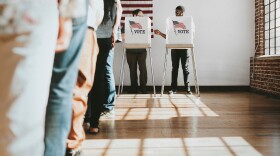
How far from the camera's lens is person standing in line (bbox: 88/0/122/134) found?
2.66 m

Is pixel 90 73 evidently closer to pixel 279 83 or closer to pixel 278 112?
pixel 278 112

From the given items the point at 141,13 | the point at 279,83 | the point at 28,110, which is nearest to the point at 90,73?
the point at 28,110

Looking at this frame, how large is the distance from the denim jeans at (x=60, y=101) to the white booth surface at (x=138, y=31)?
4.32 meters

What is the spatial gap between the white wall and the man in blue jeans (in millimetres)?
5815

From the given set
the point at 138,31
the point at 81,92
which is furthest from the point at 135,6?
the point at 81,92

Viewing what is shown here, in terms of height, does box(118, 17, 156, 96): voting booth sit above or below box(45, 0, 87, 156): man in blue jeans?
above

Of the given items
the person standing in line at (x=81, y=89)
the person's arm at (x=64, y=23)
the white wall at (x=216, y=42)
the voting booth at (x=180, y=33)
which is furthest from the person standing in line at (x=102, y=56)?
the white wall at (x=216, y=42)

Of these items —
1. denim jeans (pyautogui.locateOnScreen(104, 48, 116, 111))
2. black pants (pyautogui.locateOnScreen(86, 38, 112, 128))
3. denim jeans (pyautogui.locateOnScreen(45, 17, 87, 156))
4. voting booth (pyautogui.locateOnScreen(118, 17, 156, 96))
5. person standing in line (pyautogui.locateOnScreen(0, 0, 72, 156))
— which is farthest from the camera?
voting booth (pyautogui.locateOnScreen(118, 17, 156, 96))

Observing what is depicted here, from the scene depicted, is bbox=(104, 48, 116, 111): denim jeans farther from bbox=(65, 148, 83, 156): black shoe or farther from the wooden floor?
bbox=(65, 148, 83, 156): black shoe

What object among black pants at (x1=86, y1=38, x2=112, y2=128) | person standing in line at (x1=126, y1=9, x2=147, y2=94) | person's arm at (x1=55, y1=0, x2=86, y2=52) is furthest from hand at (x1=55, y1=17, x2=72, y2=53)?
person standing in line at (x1=126, y1=9, x2=147, y2=94)

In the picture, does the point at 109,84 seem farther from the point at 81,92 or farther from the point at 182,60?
the point at 182,60

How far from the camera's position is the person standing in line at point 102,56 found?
266cm

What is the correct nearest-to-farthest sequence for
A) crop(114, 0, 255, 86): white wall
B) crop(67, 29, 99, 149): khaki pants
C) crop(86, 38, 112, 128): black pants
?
crop(67, 29, 99, 149): khaki pants
crop(86, 38, 112, 128): black pants
crop(114, 0, 255, 86): white wall

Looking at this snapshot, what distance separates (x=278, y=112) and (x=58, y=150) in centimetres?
323
